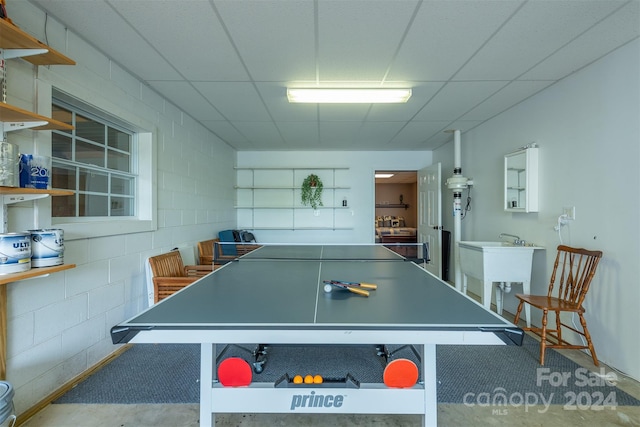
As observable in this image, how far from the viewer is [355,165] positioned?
566 cm

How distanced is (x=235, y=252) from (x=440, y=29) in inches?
147

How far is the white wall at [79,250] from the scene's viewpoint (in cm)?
172

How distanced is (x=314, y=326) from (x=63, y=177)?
217cm

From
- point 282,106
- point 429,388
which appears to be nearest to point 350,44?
point 282,106

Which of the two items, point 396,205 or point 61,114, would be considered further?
point 396,205

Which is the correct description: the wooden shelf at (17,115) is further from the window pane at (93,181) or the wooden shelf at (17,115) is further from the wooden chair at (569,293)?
the wooden chair at (569,293)

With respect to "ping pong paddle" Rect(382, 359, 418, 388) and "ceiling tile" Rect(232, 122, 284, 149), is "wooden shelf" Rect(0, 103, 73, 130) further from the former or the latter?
"ceiling tile" Rect(232, 122, 284, 149)

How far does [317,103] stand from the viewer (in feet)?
10.8

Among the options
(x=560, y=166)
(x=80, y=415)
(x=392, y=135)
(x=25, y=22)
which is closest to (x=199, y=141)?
(x=25, y=22)

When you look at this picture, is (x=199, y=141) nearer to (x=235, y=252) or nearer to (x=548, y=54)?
(x=235, y=252)

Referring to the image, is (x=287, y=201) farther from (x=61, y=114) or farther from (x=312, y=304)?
(x=312, y=304)

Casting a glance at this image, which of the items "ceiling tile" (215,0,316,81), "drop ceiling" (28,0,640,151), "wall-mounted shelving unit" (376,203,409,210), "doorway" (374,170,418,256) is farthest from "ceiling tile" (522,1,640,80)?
"wall-mounted shelving unit" (376,203,409,210)

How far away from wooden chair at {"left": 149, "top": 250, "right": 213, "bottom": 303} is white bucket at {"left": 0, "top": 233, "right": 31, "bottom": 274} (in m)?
1.06

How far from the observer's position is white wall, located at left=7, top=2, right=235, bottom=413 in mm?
1717
